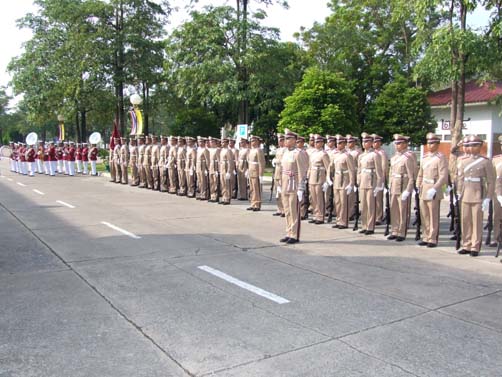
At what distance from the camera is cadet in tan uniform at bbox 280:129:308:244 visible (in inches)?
371

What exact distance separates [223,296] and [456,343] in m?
2.55

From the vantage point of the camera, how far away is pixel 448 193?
10.8 m

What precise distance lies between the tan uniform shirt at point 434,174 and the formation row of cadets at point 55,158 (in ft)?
70.6

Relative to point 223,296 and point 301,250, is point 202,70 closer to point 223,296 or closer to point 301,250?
point 301,250

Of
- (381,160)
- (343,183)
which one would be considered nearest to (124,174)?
(343,183)

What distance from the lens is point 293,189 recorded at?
9.45 meters

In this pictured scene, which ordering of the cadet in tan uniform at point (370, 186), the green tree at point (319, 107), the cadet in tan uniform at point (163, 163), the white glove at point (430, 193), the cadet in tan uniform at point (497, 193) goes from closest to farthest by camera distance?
the cadet in tan uniform at point (497, 193)
the white glove at point (430, 193)
the cadet in tan uniform at point (370, 186)
the cadet in tan uniform at point (163, 163)
the green tree at point (319, 107)

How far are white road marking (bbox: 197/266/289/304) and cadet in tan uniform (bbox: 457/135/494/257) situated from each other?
421cm

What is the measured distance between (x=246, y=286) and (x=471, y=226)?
440cm

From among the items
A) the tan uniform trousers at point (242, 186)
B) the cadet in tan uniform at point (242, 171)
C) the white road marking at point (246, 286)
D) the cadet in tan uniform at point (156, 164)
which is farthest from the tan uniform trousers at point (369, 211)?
the cadet in tan uniform at point (156, 164)

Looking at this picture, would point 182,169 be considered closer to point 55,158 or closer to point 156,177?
point 156,177

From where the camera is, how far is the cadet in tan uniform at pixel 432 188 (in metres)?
9.28

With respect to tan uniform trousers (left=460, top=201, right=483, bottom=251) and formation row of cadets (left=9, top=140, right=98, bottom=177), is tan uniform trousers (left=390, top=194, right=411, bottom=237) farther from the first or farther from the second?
formation row of cadets (left=9, top=140, right=98, bottom=177)

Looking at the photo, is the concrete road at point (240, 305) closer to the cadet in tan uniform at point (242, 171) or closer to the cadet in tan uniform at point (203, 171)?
the cadet in tan uniform at point (242, 171)
